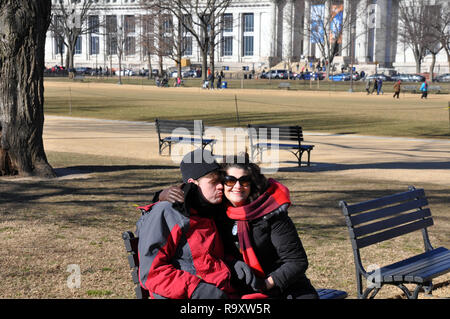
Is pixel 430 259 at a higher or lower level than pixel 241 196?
lower

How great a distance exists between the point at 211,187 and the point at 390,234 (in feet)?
6.44

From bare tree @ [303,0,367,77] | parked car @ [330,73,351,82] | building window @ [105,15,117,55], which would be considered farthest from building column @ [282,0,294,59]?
building window @ [105,15,117,55]

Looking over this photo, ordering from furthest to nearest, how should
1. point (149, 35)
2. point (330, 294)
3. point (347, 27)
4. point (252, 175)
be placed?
point (149, 35)
point (347, 27)
point (330, 294)
point (252, 175)

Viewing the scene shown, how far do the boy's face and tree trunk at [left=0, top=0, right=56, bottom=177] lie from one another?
26.0 feet

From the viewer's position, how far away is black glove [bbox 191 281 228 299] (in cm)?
367

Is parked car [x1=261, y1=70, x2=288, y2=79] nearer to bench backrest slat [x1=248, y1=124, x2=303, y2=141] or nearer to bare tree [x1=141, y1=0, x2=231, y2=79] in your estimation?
bare tree [x1=141, y1=0, x2=231, y2=79]

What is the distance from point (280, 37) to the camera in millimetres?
106875

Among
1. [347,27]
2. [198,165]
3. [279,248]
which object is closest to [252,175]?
[198,165]

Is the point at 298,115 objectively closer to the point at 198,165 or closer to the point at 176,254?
the point at 198,165

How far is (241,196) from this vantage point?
390 centimetres

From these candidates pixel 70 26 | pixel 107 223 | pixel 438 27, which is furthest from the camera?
pixel 70 26

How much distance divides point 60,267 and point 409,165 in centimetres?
997

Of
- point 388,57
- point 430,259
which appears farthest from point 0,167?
point 388,57
